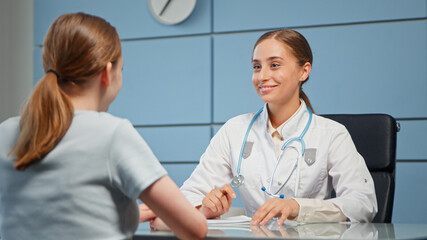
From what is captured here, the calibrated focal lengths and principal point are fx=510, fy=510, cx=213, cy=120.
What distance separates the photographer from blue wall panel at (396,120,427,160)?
7.92 ft

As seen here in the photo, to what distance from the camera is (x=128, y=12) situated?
2902mm

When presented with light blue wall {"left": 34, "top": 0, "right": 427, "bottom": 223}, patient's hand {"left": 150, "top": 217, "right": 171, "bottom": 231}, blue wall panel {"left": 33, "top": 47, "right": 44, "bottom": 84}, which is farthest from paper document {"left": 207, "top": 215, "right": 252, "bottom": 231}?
blue wall panel {"left": 33, "top": 47, "right": 44, "bottom": 84}

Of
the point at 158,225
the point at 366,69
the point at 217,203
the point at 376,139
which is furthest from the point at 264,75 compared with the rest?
the point at 366,69

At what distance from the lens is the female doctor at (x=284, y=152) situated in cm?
152

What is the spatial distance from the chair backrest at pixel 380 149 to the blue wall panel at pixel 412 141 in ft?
2.60

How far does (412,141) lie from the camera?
7.97 ft

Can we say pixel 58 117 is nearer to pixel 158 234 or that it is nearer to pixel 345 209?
pixel 158 234

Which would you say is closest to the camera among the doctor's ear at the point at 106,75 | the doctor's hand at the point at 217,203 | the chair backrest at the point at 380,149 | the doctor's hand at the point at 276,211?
the doctor's ear at the point at 106,75

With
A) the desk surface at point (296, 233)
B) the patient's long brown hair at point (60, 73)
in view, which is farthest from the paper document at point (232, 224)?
the patient's long brown hair at point (60, 73)

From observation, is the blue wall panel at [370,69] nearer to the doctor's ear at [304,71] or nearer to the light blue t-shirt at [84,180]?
the doctor's ear at [304,71]

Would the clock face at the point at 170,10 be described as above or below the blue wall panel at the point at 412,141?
above

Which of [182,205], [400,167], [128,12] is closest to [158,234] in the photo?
[182,205]

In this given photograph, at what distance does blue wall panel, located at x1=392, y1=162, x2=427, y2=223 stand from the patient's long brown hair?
191 cm

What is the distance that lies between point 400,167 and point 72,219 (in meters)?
1.99
